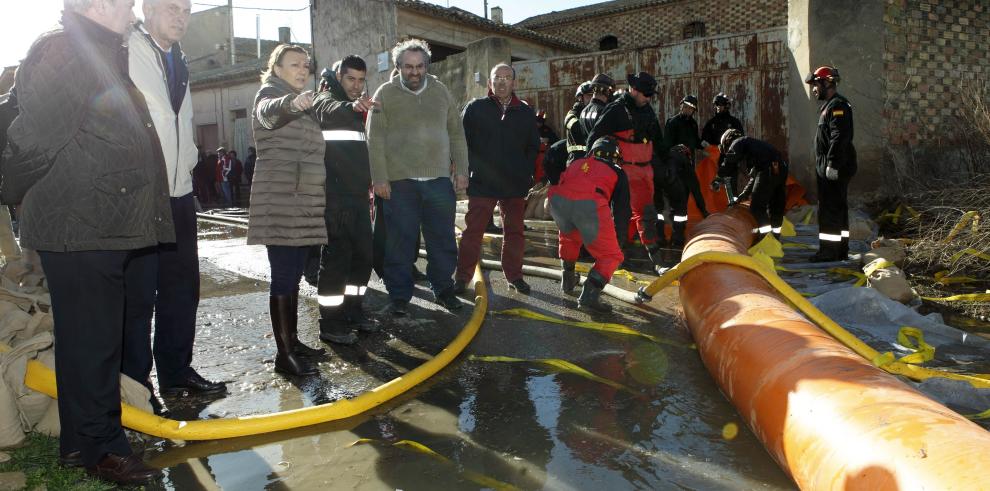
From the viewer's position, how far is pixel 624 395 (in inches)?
125

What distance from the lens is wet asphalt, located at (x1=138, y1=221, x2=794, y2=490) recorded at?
243 centimetres

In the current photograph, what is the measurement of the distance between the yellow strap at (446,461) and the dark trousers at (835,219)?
5061 millimetres

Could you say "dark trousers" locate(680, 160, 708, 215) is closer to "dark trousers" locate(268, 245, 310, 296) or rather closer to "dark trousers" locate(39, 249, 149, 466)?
"dark trousers" locate(268, 245, 310, 296)

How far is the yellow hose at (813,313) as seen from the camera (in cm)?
309

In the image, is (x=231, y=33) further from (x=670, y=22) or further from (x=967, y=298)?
(x=967, y=298)

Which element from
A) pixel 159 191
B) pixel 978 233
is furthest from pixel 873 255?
pixel 159 191

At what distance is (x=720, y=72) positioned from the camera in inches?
414

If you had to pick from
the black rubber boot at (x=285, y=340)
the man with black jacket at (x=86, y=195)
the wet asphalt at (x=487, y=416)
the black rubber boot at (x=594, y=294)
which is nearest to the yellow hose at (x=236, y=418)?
the wet asphalt at (x=487, y=416)

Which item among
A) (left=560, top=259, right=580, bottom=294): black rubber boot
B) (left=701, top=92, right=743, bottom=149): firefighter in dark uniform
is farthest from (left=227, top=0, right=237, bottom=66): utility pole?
(left=560, top=259, right=580, bottom=294): black rubber boot

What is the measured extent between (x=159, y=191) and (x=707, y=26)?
70.2 ft

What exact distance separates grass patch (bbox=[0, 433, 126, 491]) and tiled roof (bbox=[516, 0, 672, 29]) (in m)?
22.3

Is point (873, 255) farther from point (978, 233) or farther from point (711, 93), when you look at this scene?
point (711, 93)

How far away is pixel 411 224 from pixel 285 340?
1503mm

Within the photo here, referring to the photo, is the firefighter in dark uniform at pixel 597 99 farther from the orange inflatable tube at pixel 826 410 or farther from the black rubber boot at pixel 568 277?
the orange inflatable tube at pixel 826 410
